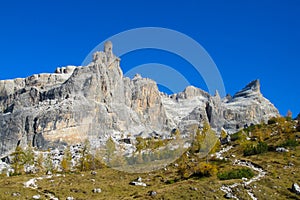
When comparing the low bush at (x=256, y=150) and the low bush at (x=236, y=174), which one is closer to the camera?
the low bush at (x=236, y=174)

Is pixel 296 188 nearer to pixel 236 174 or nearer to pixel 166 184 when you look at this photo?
pixel 236 174

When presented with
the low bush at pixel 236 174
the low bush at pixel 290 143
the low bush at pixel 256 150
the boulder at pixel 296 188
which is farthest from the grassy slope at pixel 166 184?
the low bush at pixel 290 143

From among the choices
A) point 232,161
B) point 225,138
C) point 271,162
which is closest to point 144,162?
point 225,138

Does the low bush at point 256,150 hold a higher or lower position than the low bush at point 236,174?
higher

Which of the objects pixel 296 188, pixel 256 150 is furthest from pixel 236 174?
pixel 256 150

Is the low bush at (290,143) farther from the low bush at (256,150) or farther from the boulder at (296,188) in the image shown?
the boulder at (296,188)

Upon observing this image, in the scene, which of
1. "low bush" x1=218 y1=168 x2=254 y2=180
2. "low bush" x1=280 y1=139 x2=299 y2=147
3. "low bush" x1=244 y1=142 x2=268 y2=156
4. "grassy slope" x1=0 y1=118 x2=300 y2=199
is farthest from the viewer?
"low bush" x1=280 y1=139 x2=299 y2=147

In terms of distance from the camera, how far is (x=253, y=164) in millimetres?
80000

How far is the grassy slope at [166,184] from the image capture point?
61469 millimetres

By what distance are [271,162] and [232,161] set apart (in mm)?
8578

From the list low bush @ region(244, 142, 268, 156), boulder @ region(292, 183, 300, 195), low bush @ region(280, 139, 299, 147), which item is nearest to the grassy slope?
boulder @ region(292, 183, 300, 195)

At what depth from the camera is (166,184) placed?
73.1 m

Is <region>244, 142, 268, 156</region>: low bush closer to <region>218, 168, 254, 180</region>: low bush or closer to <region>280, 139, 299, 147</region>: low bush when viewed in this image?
<region>280, 139, 299, 147</region>: low bush

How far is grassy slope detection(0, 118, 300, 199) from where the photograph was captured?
202 feet
